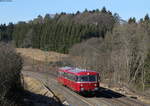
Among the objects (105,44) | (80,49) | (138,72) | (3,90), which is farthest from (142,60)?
(3,90)

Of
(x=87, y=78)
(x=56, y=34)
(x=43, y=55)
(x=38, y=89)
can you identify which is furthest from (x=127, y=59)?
(x=56, y=34)

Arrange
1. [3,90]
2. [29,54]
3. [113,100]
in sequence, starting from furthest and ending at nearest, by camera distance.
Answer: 1. [29,54]
2. [113,100]
3. [3,90]

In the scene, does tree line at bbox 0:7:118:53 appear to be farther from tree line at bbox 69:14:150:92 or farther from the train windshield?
the train windshield

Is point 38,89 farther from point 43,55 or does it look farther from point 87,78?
point 43,55

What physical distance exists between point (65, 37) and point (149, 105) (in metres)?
93.3

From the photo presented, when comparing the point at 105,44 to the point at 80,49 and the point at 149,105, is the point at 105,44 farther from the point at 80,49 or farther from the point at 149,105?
the point at 149,105

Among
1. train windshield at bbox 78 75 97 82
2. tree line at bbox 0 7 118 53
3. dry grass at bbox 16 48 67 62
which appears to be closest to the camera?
train windshield at bbox 78 75 97 82

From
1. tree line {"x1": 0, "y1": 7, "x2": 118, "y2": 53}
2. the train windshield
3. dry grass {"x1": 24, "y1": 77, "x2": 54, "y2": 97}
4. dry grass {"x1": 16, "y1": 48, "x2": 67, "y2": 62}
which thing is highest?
tree line {"x1": 0, "y1": 7, "x2": 118, "y2": 53}

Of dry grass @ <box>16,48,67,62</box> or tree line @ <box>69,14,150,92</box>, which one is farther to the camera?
dry grass @ <box>16,48,67,62</box>

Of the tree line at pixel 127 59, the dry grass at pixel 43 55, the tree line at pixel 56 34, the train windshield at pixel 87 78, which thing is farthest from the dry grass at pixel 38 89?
the tree line at pixel 56 34

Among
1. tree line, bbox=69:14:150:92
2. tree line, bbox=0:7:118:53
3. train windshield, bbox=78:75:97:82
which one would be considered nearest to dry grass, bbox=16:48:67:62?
tree line, bbox=0:7:118:53

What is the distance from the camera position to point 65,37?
403 feet

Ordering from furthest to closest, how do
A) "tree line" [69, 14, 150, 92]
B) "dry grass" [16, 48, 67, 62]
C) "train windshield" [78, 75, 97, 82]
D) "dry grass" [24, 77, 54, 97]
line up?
"dry grass" [16, 48, 67, 62] < "tree line" [69, 14, 150, 92] < "dry grass" [24, 77, 54, 97] < "train windshield" [78, 75, 97, 82]

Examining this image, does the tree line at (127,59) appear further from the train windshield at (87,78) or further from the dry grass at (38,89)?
the train windshield at (87,78)
